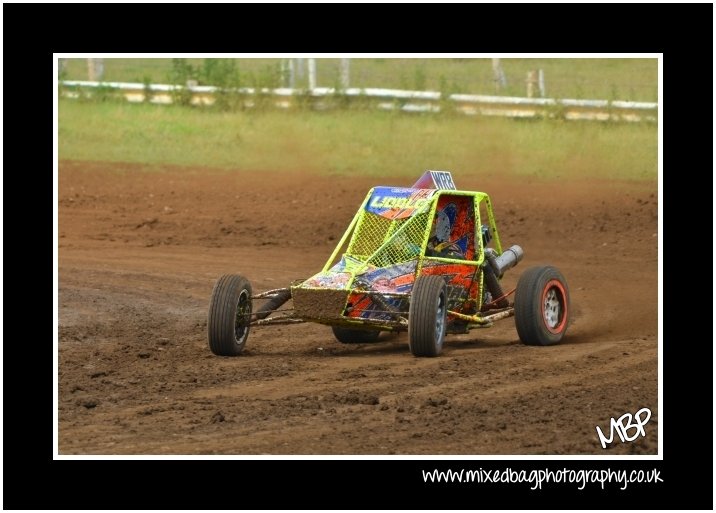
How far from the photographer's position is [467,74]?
25.6 m

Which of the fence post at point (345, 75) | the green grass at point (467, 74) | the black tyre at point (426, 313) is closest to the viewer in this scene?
the black tyre at point (426, 313)

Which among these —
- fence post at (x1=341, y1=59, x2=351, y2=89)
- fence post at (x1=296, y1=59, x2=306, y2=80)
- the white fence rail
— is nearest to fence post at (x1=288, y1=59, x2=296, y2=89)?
fence post at (x1=296, y1=59, x2=306, y2=80)

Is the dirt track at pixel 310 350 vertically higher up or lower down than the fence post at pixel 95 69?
lower down

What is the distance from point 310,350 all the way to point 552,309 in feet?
8.03

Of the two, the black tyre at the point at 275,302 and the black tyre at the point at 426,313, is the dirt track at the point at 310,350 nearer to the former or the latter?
the black tyre at the point at 426,313

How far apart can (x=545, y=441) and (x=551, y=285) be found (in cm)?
400

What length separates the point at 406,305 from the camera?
13156mm

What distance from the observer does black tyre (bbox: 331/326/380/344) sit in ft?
47.2

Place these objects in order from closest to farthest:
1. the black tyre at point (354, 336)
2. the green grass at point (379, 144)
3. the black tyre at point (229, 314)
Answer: the black tyre at point (229, 314) < the black tyre at point (354, 336) < the green grass at point (379, 144)

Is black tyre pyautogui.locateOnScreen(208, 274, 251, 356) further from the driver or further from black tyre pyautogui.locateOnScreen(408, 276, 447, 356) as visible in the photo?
the driver
